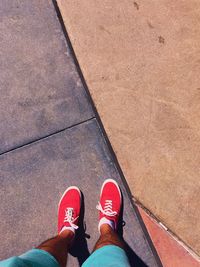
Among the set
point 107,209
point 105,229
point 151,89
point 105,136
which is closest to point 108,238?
point 105,229

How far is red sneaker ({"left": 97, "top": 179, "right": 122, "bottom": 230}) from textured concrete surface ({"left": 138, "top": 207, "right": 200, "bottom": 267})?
0.78 ft

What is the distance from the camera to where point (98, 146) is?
275 cm

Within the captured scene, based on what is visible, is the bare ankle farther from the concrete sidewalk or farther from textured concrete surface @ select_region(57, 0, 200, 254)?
textured concrete surface @ select_region(57, 0, 200, 254)

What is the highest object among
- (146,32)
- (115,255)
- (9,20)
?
(9,20)

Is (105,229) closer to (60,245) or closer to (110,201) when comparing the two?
(110,201)

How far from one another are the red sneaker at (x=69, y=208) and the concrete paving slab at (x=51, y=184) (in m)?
0.05

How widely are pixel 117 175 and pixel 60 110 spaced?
66 cm

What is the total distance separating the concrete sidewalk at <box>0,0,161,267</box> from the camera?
2584mm

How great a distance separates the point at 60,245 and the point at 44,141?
2.60 ft

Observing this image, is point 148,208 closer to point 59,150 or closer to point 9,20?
point 59,150

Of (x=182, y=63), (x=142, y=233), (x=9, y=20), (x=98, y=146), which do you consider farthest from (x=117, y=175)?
(x=9, y=20)

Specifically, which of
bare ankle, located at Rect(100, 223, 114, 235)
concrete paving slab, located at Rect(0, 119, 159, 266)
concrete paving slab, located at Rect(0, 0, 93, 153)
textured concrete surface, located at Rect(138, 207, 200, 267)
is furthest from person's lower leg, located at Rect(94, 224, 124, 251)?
concrete paving slab, located at Rect(0, 0, 93, 153)

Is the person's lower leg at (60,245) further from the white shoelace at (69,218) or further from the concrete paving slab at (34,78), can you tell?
the concrete paving slab at (34,78)

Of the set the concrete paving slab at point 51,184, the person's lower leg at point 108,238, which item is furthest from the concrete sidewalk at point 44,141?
the person's lower leg at point 108,238
